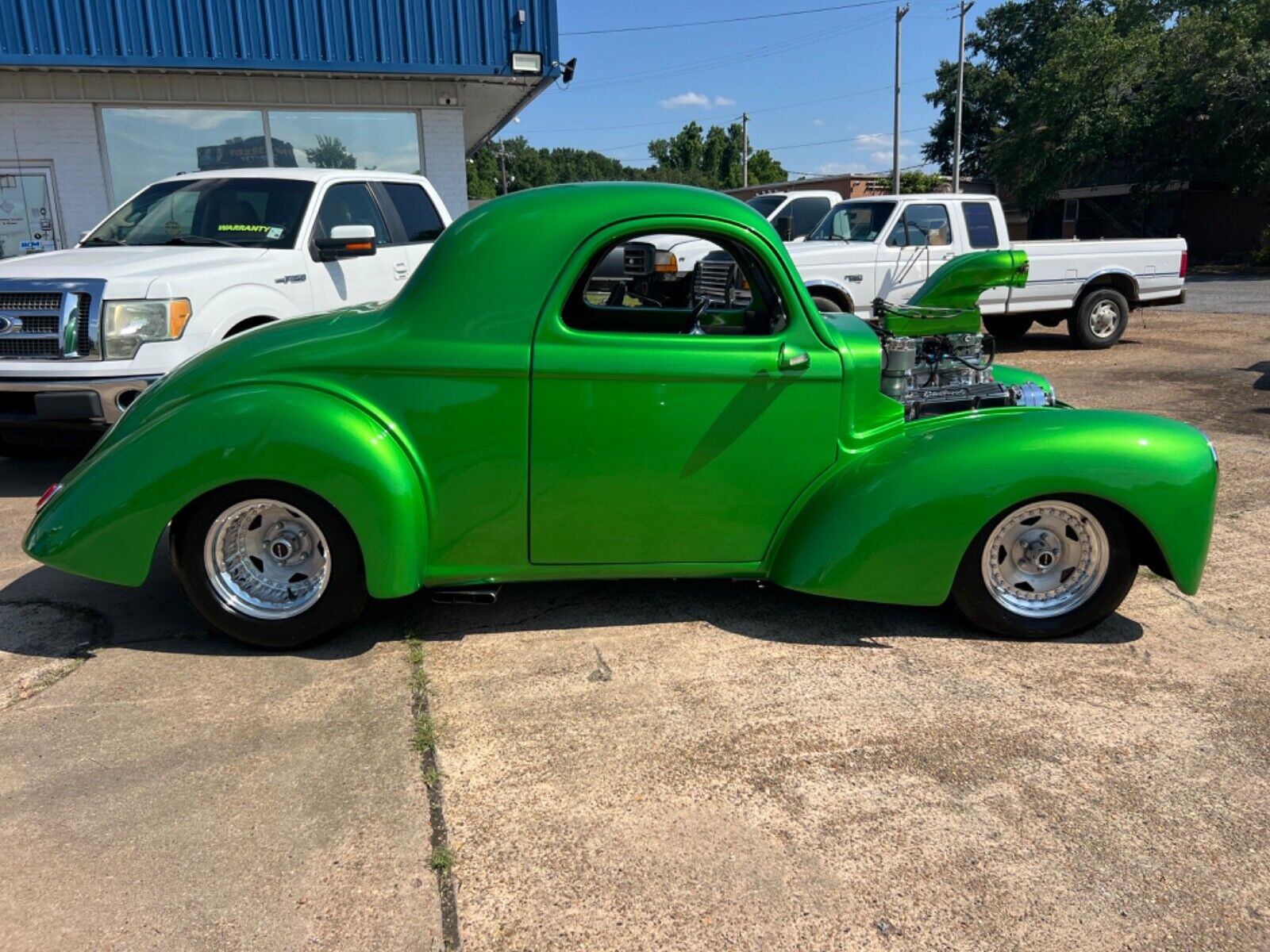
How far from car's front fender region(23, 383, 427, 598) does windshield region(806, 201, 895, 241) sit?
8.55m

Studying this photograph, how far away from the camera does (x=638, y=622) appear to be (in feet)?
13.3

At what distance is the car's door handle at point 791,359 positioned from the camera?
3656 mm

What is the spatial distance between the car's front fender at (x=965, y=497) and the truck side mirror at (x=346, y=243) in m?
4.13

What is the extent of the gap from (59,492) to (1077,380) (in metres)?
9.12

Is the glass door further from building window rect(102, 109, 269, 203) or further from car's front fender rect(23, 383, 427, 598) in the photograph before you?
car's front fender rect(23, 383, 427, 598)

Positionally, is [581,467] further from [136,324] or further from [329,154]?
[329,154]

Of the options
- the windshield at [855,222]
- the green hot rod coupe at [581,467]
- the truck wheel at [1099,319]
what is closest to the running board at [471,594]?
the green hot rod coupe at [581,467]

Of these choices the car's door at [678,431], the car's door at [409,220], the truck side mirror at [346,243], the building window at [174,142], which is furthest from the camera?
the building window at [174,142]

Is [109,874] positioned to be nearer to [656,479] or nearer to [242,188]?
[656,479]

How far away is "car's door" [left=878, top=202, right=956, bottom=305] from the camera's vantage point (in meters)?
10.6

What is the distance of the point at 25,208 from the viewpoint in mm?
12070

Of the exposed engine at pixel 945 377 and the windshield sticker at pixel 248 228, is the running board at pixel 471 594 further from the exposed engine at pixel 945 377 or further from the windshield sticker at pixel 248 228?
the windshield sticker at pixel 248 228

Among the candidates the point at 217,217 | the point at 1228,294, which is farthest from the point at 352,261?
the point at 1228,294

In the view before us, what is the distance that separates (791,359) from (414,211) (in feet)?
16.9
